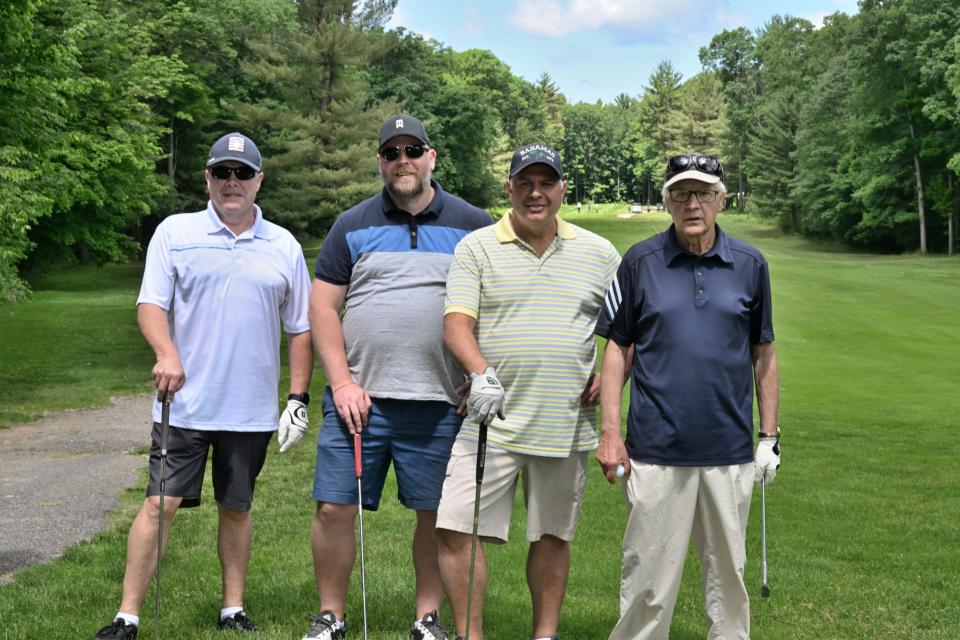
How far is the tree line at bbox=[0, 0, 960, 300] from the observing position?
963 inches

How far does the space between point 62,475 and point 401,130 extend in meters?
6.55

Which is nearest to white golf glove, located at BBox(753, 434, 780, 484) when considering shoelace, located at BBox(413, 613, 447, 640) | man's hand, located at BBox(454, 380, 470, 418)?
man's hand, located at BBox(454, 380, 470, 418)

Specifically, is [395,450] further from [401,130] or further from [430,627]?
[401,130]

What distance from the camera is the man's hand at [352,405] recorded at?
4.45 m

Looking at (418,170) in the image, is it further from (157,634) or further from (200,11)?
(200,11)

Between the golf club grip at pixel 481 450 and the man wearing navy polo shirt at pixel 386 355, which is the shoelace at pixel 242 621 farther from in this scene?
the golf club grip at pixel 481 450

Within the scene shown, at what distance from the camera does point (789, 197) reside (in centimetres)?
6975

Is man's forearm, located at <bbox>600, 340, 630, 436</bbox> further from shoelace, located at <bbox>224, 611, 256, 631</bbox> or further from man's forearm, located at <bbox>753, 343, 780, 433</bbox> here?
shoelace, located at <bbox>224, 611, 256, 631</bbox>

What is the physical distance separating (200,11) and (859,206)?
35.5 metres

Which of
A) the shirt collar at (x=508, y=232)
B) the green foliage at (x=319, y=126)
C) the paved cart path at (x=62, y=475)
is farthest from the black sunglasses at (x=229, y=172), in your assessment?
the green foliage at (x=319, y=126)

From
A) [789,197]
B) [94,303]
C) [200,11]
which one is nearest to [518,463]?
[94,303]

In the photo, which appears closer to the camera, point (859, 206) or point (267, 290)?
point (267, 290)

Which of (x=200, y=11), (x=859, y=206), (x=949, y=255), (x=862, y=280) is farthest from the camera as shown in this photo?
(x=859, y=206)

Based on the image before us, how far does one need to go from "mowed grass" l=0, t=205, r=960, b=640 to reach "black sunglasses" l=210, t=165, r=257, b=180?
2.01m
